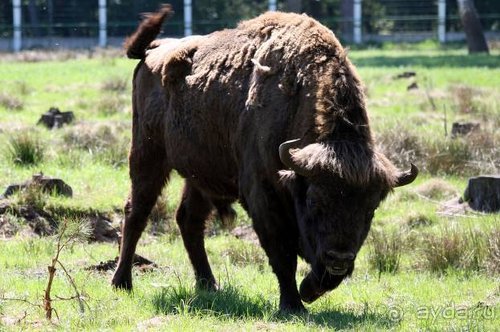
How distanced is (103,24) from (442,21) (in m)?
13.7

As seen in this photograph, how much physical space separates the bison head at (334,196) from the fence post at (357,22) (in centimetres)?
3534

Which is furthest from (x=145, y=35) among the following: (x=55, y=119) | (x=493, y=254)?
(x=55, y=119)

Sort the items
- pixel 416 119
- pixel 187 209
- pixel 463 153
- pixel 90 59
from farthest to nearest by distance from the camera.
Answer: pixel 90 59, pixel 416 119, pixel 463 153, pixel 187 209

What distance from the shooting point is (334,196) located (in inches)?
286

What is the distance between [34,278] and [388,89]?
14.7m

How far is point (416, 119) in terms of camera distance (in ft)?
58.6

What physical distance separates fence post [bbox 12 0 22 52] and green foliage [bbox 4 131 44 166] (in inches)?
1096

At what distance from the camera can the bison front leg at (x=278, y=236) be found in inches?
311

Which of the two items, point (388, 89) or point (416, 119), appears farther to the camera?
point (388, 89)

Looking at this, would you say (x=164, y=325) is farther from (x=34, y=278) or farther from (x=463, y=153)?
(x=463, y=153)

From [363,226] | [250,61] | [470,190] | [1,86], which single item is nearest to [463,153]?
[470,190]

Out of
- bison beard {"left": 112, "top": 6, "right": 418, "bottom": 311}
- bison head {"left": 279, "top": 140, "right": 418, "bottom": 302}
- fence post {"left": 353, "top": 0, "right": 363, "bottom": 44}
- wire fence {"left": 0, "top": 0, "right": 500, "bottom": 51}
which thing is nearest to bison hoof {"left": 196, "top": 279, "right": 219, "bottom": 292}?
bison beard {"left": 112, "top": 6, "right": 418, "bottom": 311}

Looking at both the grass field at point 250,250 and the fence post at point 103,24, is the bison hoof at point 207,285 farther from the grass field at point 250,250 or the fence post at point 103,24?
the fence post at point 103,24

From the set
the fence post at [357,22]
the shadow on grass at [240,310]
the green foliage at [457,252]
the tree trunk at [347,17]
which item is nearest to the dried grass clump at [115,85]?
the green foliage at [457,252]
